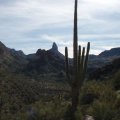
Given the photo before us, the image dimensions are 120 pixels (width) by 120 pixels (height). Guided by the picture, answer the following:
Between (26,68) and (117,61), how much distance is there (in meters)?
135

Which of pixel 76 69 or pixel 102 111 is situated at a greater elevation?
pixel 76 69

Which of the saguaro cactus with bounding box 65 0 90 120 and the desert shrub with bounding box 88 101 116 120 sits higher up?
the saguaro cactus with bounding box 65 0 90 120

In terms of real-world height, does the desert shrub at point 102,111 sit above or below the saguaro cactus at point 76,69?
below

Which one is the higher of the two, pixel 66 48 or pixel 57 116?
pixel 66 48

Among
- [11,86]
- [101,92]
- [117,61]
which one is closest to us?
[101,92]

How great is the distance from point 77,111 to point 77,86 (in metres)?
1.33

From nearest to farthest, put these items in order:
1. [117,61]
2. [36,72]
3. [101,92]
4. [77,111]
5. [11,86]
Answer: [77,111] → [101,92] → [117,61] → [11,86] → [36,72]

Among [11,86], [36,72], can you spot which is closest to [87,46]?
[11,86]

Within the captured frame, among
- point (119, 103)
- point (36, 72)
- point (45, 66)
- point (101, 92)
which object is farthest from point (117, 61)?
point (45, 66)

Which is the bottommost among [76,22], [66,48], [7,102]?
[7,102]

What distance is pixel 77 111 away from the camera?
866 inches

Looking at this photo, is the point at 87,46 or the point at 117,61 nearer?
the point at 87,46

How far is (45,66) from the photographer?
198125 mm

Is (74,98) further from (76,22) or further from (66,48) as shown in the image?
(76,22)
